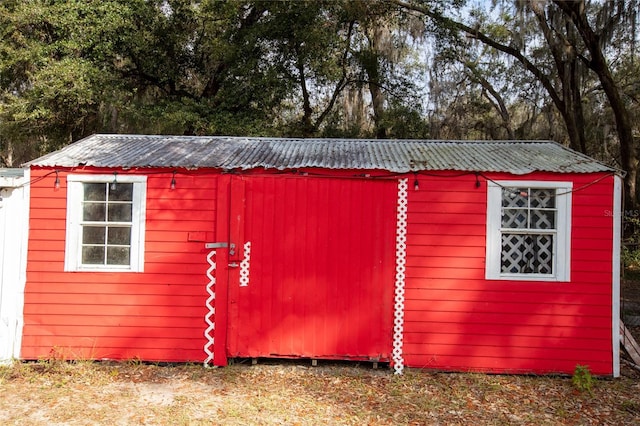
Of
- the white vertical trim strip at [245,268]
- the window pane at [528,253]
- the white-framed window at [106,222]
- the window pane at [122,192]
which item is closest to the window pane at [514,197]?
the window pane at [528,253]

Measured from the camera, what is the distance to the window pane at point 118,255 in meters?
5.51

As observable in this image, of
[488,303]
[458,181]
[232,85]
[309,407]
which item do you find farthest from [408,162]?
[232,85]

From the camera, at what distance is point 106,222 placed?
546cm

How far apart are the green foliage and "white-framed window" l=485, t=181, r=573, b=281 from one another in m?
1.04

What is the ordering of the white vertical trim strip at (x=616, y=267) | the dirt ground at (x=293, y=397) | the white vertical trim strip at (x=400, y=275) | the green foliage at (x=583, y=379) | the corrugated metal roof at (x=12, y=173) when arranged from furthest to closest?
the corrugated metal roof at (x=12, y=173) < the white vertical trim strip at (x=400, y=275) < the white vertical trim strip at (x=616, y=267) < the green foliage at (x=583, y=379) < the dirt ground at (x=293, y=397)

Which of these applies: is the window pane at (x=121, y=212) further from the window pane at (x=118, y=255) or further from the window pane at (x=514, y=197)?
the window pane at (x=514, y=197)

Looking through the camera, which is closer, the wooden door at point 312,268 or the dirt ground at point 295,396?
the dirt ground at point 295,396

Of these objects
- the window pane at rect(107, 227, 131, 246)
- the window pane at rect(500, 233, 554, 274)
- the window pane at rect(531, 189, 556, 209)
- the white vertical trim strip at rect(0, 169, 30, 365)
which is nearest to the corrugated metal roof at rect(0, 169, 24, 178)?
the white vertical trim strip at rect(0, 169, 30, 365)

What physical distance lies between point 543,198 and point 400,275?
6.45ft

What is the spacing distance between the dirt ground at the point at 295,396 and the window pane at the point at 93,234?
1.47 metres

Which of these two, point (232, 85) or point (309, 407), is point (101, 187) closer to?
point (309, 407)

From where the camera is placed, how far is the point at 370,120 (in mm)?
14812

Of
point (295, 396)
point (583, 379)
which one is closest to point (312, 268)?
point (295, 396)

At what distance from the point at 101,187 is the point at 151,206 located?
25.7 inches
